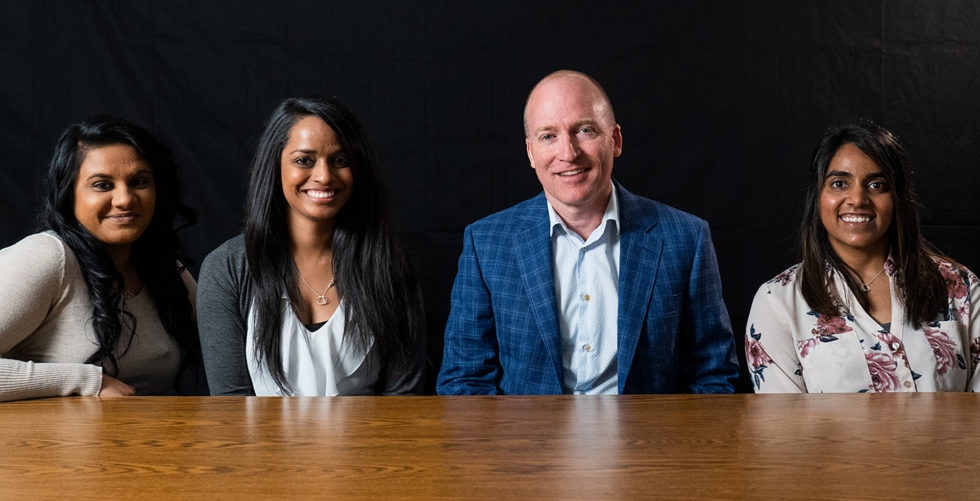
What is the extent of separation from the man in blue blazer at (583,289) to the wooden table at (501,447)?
60 centimetres

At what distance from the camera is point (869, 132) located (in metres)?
2.31

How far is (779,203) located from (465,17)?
125cm

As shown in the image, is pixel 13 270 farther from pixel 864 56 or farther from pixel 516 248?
pixel 864 56

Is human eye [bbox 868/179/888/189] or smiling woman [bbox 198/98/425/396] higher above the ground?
human eye [bbox 868/179/888/189]

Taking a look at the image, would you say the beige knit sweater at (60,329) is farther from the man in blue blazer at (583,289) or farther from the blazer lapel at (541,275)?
the blazer lapel at (541,275)

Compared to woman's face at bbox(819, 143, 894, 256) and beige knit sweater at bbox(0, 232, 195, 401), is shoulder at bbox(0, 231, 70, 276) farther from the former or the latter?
woman's face at bbox(819, 143, 894, 256)

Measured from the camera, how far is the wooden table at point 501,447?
3.42ft

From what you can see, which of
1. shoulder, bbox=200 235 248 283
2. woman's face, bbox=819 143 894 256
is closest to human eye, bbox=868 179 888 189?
woman's face, bbox=819 143 894 256

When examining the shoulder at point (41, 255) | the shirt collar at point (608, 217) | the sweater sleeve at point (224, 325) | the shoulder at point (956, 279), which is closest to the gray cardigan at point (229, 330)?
the sweater sleeve at point (224, 325)

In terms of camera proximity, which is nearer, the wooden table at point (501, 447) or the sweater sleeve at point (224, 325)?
the wooden table at point (501, 447)

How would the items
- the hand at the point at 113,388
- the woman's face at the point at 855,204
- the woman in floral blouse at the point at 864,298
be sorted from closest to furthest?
the hand at the point at 113,388, the woman in floral blouse at the point at 864,298, the woman's face at the point at 855,204

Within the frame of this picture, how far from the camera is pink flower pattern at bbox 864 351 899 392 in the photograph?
213 cm

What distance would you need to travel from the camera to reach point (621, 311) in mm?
2191

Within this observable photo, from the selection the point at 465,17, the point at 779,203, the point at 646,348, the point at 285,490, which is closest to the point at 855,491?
the point at 285,490
